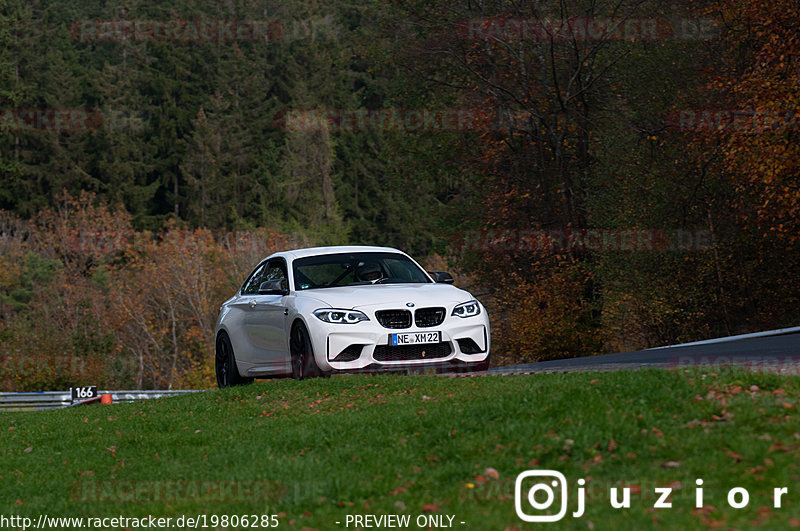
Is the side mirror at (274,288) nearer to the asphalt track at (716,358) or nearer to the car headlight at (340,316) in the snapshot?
the car headlight at (340,316)

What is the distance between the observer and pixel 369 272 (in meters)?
15.4

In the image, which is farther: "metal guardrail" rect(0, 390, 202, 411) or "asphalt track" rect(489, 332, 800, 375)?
"metal guardrail" rect(0, 390, 202, 411)

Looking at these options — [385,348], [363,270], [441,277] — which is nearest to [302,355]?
[385,348]

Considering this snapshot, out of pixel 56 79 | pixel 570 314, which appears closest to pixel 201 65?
pixel 56 79

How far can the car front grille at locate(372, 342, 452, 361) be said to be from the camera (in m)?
13.7

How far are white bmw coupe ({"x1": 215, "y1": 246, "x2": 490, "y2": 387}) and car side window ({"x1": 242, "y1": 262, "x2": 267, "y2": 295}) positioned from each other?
46cm

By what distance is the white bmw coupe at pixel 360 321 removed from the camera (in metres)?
13.6

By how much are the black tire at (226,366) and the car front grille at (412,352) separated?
322 centimetres

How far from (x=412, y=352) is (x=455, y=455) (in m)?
5.29

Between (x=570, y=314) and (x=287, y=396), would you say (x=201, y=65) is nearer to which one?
(x=570, y=314)

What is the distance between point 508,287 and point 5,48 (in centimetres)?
5668

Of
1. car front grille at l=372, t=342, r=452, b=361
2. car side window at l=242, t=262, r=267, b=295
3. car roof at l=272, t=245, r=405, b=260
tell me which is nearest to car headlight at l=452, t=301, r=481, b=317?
car front grille at l=372, t=342, r=452, b=361

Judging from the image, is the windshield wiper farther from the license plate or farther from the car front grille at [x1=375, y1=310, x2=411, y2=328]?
the license plate

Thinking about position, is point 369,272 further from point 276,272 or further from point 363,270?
point 276,272
